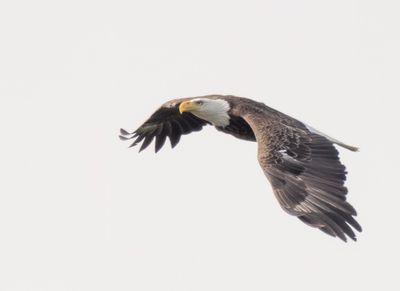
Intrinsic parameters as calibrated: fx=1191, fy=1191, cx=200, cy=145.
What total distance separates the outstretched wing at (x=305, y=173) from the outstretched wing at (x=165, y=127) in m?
2.36

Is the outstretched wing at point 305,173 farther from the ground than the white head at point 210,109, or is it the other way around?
the white head at point 210,109

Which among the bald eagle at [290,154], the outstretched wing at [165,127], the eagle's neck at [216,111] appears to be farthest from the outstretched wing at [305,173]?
the outstretched wing at [165,127]

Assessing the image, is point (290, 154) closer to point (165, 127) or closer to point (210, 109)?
point (210, 109)

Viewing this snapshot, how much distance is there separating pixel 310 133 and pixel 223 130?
5.86ft

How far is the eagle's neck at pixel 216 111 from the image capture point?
1597 cm

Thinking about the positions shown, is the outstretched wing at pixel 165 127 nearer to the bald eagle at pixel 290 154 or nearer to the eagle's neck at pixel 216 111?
the bald eagle at pixel 290 154

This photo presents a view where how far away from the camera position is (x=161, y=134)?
17688 mm

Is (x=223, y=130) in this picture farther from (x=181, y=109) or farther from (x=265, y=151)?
(x=265, y=151)

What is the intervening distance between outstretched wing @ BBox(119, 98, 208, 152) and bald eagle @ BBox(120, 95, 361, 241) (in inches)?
0.8

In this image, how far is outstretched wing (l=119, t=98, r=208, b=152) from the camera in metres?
17.4

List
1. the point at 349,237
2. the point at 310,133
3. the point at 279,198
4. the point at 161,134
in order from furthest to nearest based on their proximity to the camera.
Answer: the point at 161,134 < the point at 310,133 < the point at 279,198 < the point at 349,237

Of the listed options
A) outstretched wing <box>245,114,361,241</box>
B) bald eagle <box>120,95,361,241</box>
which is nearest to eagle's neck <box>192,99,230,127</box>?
bald eagle <box>120,95,361,241</box>

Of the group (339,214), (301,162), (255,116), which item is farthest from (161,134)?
(339,214)

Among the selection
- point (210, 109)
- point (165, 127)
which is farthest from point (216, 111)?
point (165, 127)
